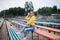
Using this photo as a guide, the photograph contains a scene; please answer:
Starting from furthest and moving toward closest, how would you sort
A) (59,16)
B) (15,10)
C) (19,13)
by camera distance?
(15,10) < (19,13) < (59,16)

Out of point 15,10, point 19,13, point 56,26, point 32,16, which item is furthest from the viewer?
point 15,10

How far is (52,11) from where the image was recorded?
67.5 meters

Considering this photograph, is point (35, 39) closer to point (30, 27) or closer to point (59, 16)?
point (30, 27)

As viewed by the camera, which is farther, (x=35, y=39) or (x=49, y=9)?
(x=49, y=9)

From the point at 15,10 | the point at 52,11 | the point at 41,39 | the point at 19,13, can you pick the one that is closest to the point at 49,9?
the point at 52,11

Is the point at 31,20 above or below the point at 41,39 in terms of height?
above

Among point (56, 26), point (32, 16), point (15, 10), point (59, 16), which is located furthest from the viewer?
point (15, 10)

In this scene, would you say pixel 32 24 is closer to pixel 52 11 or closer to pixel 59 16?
pixel 59 16

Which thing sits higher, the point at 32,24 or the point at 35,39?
the point at 32,24

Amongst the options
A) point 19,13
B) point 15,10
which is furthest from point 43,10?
point 15,10

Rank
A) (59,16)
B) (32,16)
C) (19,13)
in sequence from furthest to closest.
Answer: (19,13), (59,16), (32,16)

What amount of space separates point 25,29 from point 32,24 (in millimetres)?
361

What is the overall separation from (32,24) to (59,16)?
34.8 m

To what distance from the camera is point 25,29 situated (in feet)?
25.0
